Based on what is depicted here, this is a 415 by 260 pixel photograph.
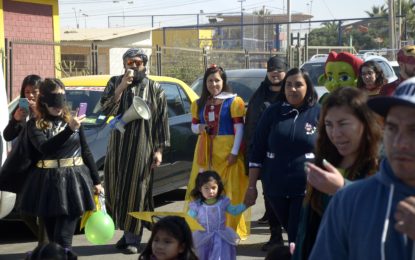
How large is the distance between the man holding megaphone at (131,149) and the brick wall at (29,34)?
40.2 ft

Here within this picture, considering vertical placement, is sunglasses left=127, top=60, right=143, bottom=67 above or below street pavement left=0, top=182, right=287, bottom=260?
above

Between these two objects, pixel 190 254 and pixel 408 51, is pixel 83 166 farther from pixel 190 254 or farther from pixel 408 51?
pixel 408 51

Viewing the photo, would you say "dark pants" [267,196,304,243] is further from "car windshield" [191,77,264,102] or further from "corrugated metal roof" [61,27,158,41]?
"corrugated metal roof" [61,27,158,41]

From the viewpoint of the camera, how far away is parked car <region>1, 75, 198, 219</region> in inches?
356

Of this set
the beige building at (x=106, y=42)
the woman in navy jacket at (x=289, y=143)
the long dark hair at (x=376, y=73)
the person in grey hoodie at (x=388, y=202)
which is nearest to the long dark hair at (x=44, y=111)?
the woman in navy jacket at (x=289, y=143)

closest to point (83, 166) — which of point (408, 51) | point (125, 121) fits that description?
point (125, 121)

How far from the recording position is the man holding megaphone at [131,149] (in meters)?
8.29

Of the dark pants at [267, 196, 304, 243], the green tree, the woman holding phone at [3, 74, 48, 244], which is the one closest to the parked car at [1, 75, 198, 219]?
the woman holding phone at [3, 74, 48, 244]

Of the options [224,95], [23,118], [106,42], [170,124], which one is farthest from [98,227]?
[106,42]

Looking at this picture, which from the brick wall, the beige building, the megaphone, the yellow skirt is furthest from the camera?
the beige building

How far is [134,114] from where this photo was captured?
8.20 meters

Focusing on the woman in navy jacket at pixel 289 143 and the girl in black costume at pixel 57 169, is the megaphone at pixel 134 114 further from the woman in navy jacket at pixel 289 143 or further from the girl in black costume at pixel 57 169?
the woman in navy jacket at pixel 289 143

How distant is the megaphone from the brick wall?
12.3 meters

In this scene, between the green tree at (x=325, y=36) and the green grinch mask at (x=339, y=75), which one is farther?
the green tree at (x=325, y=36)
